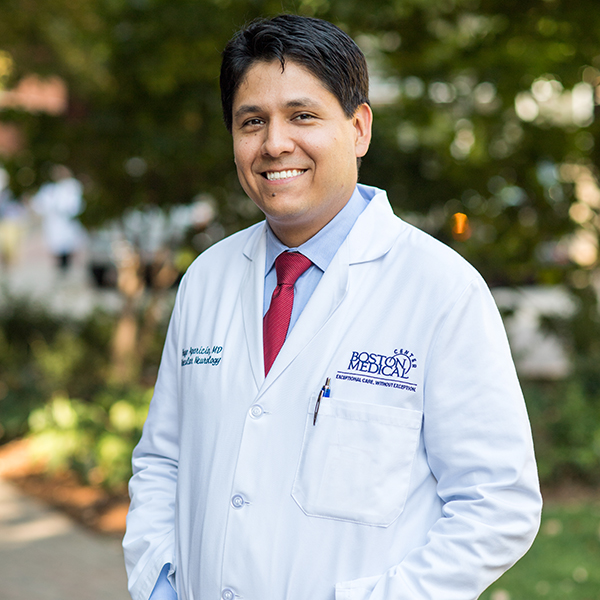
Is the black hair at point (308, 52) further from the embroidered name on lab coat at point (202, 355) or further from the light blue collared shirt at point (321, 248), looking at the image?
the embroidered name on lab coat at point (202, 355)

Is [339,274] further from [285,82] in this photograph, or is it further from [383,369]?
[285,82]

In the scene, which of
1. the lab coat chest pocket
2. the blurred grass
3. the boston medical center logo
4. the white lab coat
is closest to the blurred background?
the blurred grass

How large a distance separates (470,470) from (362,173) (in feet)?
16.0

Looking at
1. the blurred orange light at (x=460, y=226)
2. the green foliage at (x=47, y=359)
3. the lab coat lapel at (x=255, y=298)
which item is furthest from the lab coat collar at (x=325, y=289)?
the green foliage at (x=47, y=359)

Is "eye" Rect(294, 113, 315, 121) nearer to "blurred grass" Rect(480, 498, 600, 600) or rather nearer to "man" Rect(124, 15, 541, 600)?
"man" Rect(124, 15, 541, 600)

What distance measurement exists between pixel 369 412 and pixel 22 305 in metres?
8.07

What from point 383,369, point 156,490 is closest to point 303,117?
point 383,369

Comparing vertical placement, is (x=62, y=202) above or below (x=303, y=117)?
above

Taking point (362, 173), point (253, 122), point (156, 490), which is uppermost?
point (362, 173)

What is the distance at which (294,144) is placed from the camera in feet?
5.81

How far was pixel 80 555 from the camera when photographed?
15.7ft

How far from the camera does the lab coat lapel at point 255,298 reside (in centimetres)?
181

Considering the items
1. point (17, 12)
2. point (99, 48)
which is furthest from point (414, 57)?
point (17, 12)

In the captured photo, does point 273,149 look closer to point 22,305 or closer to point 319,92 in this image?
point 319,92
